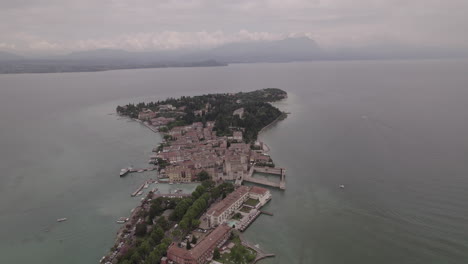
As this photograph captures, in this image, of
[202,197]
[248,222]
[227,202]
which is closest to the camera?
[248,222]

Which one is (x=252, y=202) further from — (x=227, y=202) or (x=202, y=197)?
(x=202, y=197)

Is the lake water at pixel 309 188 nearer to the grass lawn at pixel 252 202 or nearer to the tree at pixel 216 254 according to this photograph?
the grass lawn at pixel 252 202

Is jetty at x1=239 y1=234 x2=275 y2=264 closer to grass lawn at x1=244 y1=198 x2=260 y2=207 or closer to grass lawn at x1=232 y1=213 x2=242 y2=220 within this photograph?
grass lawn at x1=232 y1=213 x2=242 y2=220

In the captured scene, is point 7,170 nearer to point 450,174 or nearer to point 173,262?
point 173,262

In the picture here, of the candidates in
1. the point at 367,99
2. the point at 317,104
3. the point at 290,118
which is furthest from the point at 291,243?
the point at 367,99

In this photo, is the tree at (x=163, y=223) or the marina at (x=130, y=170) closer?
the tree at (x=163, y=223)

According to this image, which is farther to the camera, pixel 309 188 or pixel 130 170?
pixel 130 170

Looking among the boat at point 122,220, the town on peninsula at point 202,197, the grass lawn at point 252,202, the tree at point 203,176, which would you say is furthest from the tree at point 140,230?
the tree at point 203,176

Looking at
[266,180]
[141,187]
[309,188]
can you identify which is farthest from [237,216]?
[141,187]
